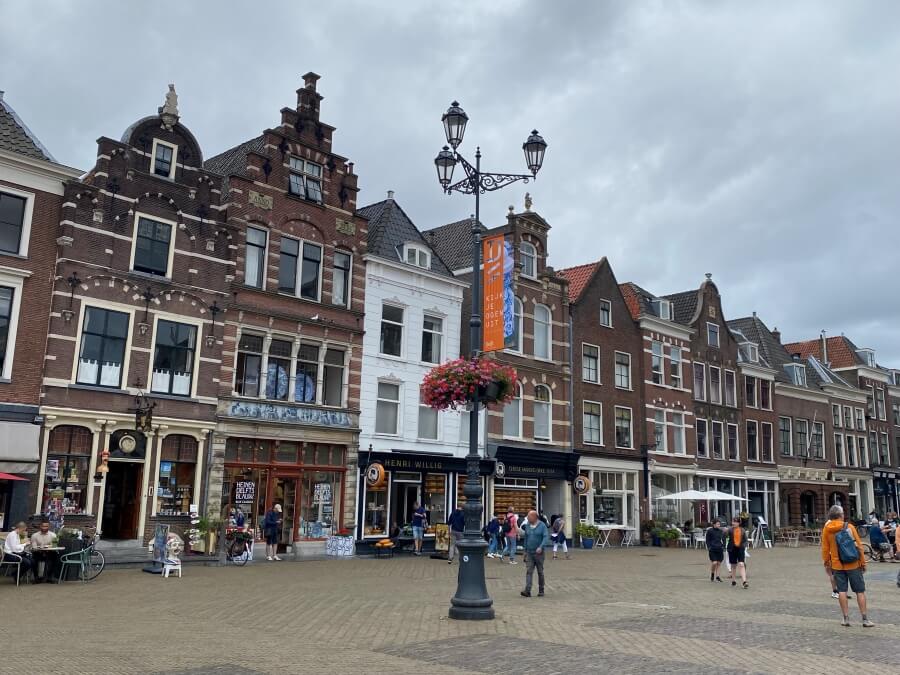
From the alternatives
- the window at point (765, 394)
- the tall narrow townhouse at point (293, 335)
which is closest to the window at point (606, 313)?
the window at point (765, 394)

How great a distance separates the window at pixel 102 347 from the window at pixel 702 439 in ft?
100

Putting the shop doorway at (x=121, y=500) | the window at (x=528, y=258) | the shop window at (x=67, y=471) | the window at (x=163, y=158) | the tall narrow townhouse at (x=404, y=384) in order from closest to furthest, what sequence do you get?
the shop window at (x=67, y=471)
the shop doorway at (x=121, y=500)
the window at (x=163, y=158)
the tall narrow townhouse at (x=404, y=384)
the window at (x=528, y=258)

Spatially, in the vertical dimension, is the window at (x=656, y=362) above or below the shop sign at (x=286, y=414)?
above

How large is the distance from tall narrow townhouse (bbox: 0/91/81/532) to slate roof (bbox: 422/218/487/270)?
16.2 metres

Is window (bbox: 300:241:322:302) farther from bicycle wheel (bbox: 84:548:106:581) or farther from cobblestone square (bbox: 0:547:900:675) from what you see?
bicycle wheel (bbox: 84:548:106:581)

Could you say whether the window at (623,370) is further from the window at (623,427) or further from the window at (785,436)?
the window at (785,436)

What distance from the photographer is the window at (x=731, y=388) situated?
152 feet

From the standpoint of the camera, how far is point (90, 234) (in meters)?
23.6

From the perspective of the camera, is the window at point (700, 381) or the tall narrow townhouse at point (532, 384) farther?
the window at point (700, 381)

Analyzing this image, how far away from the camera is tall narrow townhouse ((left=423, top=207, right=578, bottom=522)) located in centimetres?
3441

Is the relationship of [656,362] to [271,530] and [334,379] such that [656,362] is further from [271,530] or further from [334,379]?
[271,530]

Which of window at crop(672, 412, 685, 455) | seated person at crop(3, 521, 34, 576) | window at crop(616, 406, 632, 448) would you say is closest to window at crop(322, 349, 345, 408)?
seated person at crop(3, 521, 34, 576)

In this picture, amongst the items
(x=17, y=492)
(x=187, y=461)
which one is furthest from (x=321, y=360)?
(x=17, y=492)

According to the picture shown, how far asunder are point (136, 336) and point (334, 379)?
285 inches
